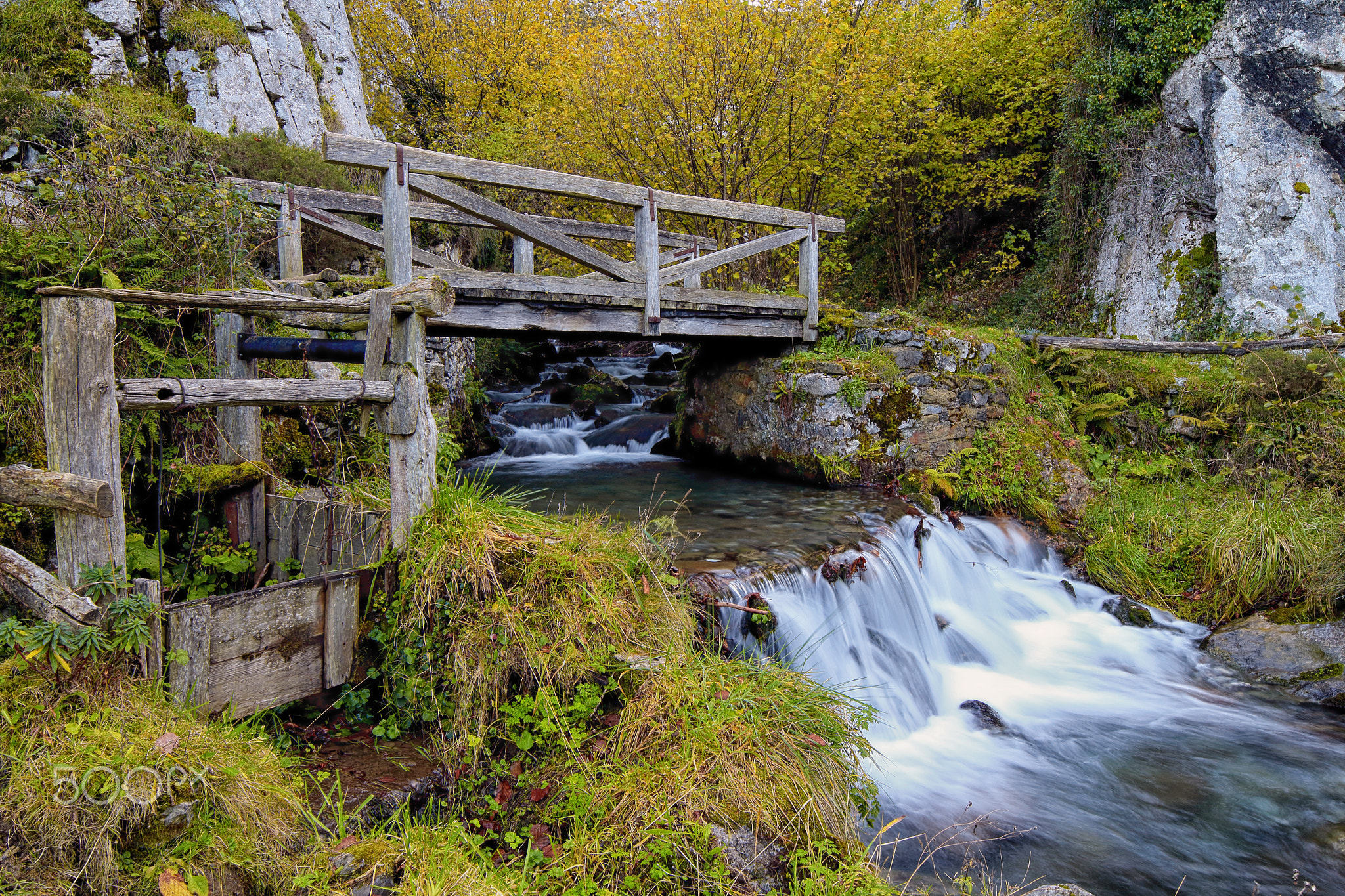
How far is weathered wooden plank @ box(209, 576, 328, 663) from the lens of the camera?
352 cm

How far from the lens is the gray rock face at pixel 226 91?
9.45 meters

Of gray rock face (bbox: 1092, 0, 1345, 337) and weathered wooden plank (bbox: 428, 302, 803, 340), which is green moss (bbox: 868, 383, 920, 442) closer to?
weathered wooden plank (bbox: 428, 302, 803, 340)

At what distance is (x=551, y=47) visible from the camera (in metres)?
17.8

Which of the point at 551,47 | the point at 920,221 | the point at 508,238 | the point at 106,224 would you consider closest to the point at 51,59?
the point at 106,224

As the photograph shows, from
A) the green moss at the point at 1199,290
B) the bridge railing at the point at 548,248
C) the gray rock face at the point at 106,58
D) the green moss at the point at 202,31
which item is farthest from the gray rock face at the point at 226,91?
the green moss at the point at 1199,290

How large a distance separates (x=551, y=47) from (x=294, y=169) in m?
11.3

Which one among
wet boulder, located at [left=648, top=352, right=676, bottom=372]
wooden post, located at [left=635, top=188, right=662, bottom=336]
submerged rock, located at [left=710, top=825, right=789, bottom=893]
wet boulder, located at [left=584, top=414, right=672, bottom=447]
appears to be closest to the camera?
submerged rock, located at [left=710, top=825, right=789, bottom=893]

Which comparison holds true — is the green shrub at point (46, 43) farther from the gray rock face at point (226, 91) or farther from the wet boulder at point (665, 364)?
the wet boulder at point (665, 364)

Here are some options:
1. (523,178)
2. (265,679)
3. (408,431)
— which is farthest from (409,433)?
(523,178)

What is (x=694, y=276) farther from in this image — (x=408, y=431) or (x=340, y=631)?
(x=340, y=631)

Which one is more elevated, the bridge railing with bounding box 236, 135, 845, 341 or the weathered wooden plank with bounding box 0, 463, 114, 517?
the bridge railing with bounding box 236, 135, 845, 341

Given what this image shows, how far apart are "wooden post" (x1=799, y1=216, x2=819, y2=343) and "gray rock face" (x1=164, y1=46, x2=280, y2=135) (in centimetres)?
672

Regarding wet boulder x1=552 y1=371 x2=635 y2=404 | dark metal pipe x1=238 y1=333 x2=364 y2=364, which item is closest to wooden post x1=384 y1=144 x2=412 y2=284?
dark metal pipe x1=238 y1=333 x2=364 y2=364

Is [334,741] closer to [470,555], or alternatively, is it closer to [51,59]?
[470,555]
